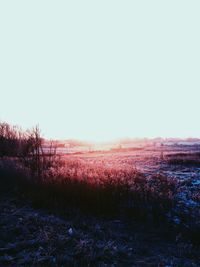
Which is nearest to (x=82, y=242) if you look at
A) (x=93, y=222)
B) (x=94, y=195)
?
(x=93, y=222)

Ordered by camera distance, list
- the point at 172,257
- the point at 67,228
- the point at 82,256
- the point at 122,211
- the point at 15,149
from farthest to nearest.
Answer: the point at 15,149, the point at 122,211, the point at 67,228, the point at 172,257, the point at 82,256

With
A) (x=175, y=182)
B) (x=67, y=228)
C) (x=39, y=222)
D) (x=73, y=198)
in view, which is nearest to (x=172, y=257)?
(x=67, y=228)

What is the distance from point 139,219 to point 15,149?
18295mm

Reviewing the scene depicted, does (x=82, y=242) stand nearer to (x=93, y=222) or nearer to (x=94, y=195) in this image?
(x=93, y=222)

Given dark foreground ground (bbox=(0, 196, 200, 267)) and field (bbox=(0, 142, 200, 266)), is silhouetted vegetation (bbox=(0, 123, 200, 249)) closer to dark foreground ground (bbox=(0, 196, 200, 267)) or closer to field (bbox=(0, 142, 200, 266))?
field (bbox=(0, 142, 200, 266))

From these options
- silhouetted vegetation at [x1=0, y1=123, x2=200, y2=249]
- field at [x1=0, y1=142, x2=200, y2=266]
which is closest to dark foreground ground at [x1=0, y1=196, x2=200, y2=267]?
field at [x1=0, y1=142, x2=200, y2=266]

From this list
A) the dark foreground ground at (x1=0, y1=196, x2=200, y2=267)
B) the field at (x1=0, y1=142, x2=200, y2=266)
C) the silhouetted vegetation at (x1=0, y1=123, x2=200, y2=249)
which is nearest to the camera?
the dark foreground ground at (x1=0, y1=196, x2=200, y2=267)

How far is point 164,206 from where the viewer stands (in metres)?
9.88

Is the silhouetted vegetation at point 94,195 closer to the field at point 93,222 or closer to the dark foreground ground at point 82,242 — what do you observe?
the field at point 93,222

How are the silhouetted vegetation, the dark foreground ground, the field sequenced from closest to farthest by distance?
the dark foreground ground → the field → the silhouetted vegetation

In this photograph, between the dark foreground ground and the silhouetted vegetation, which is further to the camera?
the silhouetted vegetation

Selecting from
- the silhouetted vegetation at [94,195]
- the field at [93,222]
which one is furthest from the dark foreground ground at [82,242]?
the silhouetted vegetation at [94,195]

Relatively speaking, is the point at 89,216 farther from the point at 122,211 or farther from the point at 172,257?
the point at 172,257

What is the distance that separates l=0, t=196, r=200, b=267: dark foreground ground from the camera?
5859mm
